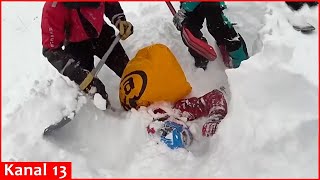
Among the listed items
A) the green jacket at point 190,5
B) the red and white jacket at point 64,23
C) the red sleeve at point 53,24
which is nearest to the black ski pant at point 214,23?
the green jacket at point 190,5

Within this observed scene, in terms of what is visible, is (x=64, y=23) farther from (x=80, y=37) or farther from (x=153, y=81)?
(x=153, y=81)

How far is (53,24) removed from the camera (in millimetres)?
2688

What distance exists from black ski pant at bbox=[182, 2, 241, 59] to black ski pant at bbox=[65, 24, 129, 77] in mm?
489

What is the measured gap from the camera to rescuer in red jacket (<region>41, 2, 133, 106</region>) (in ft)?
8.81

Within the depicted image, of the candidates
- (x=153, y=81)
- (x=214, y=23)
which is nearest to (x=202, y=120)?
(x=153, y=81)

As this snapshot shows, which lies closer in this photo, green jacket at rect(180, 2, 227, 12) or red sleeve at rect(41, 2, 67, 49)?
red sleeve at rect(41, 2, 67, 49)

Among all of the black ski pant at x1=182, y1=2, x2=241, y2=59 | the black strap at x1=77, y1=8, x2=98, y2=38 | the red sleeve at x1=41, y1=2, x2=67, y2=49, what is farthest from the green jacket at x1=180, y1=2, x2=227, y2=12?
the red sleeve at x1=41, y1=2, x2=67, y2=49

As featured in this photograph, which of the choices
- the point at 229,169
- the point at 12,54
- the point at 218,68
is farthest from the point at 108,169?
the point at 12,54

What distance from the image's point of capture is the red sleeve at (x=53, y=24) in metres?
2.65

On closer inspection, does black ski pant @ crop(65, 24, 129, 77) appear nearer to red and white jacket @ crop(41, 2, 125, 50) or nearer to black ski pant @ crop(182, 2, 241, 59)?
red and white jacket @ crop(41, 2, 125, 50)

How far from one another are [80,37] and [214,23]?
85 cm

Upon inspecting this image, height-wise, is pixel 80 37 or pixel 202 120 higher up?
pixel 80 37

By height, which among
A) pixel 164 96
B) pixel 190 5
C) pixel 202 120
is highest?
pixel 190 5

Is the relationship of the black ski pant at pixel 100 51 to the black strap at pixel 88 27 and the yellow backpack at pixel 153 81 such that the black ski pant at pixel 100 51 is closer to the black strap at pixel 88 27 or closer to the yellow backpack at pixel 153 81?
the black strap at pixel 88 27
